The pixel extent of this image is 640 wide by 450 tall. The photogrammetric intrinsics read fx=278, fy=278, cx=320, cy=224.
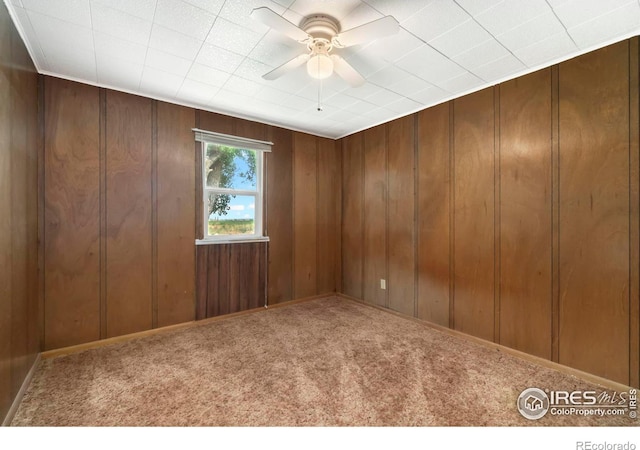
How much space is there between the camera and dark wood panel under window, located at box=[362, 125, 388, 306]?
3.76 m

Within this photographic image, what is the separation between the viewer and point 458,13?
1.72 m

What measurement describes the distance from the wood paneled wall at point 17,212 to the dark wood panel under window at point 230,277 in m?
1.39

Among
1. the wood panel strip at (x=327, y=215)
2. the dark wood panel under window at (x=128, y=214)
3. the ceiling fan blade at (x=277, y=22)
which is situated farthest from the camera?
the wood panel strip at (x=327, y=215)

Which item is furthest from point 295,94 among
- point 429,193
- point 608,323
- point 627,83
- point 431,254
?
point 608,323

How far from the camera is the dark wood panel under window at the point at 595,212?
1976 millimetres

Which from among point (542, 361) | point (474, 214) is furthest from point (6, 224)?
point (542, 361)

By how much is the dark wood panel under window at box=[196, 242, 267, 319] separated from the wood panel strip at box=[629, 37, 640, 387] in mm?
3446

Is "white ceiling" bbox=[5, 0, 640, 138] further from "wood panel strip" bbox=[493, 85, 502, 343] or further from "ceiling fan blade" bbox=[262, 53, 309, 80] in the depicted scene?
"wood panel strip" bbox=[493, 85, 502, 343]

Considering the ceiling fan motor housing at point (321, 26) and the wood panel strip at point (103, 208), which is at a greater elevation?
the ceiling fan motor housing at point (321, 26)

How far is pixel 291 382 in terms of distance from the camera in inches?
81.6

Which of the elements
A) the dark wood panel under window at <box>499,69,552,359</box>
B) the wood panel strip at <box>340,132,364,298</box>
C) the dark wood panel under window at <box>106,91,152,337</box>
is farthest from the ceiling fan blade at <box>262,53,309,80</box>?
the wood panel strip at <box>340,132,364,298</box>

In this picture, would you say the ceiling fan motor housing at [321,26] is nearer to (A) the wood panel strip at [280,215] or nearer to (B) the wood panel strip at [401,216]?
Answer: (B) the wood panel strip at [401,216]

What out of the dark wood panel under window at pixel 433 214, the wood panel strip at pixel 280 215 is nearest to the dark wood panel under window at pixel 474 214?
the dark wood panel under window at pixel 433 214

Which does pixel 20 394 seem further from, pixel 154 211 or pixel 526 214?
pixel 526 214
